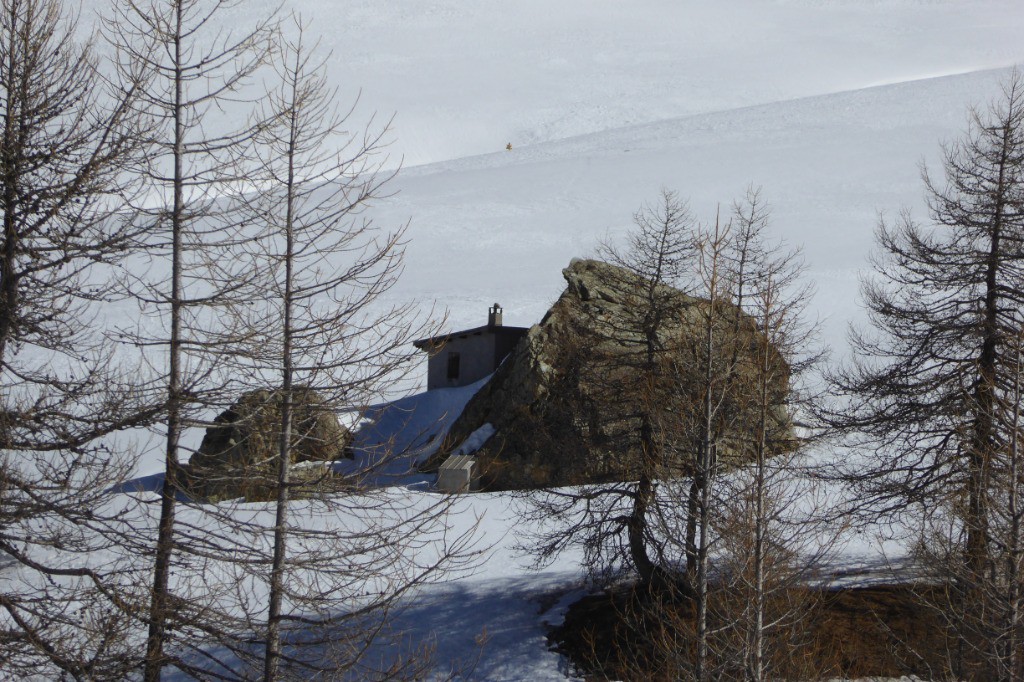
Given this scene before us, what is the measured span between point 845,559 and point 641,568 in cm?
487

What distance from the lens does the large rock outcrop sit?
17.3 meters

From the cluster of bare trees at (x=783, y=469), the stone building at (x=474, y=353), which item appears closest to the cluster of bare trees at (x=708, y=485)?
the cluster of bare trees at (x=783, y=469)

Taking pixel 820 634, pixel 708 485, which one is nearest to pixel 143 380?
pixel 708 485

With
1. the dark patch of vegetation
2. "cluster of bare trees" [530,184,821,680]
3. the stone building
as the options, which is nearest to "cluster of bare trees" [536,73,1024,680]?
"cluster of bare trees" [530,184,821,680]

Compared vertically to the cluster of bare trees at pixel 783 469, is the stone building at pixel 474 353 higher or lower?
Answer: higher

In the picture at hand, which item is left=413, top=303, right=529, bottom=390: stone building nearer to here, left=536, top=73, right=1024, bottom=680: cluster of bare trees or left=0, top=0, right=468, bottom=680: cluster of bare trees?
left=536, top=73, right=1024, bottom=680: cluster of bare trees

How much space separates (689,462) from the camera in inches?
539

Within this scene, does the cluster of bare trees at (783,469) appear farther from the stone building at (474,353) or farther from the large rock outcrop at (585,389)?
the stone building at (474,353)

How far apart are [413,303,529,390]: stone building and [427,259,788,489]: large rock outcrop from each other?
4643 millimetres

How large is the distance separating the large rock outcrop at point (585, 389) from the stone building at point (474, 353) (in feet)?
15.2

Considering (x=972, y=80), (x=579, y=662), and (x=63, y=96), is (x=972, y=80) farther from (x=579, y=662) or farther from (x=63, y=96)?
(x=63, y=96)

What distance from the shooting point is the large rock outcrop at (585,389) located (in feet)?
56.7

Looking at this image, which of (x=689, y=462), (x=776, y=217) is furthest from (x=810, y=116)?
(x=689, y=462)

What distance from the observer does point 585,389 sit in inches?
861
